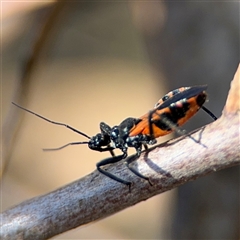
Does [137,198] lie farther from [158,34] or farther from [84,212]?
[158,34]

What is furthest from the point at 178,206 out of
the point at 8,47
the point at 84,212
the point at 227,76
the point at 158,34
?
the point at 8,47

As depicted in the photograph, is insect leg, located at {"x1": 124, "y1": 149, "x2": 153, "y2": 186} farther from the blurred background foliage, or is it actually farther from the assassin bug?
the blurred background foliage

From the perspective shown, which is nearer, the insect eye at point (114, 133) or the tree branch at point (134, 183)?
the tree branch at point (134, 183)

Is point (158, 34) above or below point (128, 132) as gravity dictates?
above

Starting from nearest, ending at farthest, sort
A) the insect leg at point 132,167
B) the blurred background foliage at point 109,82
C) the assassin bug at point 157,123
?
the insect leg at point 132,167, the assassin bug at point 157,123, the blurred background foliage at point 109,82

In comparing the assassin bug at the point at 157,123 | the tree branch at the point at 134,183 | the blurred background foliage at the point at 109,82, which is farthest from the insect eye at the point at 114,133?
the blurred background foliage at the point at 109,82

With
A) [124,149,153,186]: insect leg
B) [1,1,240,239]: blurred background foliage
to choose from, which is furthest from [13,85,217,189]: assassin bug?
[1,1,240,239]: blurred background foliage

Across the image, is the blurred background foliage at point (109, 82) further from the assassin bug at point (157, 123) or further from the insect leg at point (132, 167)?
the insect leg at point (132, 167)

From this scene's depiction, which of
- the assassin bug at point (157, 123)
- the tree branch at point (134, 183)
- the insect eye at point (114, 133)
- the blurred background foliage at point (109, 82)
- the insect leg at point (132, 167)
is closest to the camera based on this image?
the tree branch at point (134, 183)
